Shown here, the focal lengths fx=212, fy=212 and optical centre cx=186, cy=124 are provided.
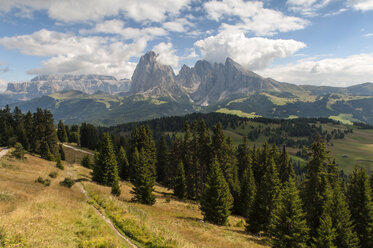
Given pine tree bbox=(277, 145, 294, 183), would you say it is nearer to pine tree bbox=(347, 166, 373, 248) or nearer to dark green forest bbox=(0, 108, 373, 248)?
dark green forest bbox=(0, 108, 373, 248)

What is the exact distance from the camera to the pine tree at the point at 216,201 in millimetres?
34031

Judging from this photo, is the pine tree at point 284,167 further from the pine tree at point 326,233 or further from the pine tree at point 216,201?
the pine tree at point 216,201

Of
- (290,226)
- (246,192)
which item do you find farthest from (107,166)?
(290,226)

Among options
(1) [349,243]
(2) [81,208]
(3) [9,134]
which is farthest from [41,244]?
(3) [9,134]

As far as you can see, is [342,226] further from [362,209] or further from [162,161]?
[162,161]

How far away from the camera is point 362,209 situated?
118 feet

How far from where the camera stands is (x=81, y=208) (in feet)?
56.4

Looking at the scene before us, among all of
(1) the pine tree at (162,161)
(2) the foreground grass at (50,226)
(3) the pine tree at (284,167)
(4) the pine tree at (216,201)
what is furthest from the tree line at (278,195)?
(2) the foreground grass at (50,226)

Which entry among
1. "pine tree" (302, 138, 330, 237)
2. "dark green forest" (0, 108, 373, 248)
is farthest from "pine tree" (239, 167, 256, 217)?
"pine tree" (302, 138, 330, 237)

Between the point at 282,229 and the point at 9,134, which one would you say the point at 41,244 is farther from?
the point at 9,134

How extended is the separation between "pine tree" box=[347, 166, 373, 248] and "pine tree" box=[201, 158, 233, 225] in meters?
21.2

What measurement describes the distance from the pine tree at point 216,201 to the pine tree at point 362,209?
2124 centimetres

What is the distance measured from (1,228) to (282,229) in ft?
93.9

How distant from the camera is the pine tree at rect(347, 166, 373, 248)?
34.7 meters
